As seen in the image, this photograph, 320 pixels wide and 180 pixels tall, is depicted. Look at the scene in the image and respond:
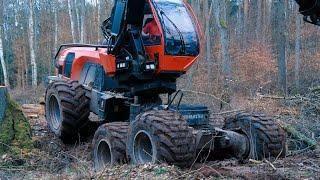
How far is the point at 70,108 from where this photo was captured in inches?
392

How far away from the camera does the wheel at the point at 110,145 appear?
26.1 ft

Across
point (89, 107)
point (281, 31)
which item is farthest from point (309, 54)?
point (89, 107)

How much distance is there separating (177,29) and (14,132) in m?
3.79

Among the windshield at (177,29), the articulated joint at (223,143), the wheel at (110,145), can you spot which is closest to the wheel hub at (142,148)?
the wheel at (110,145)

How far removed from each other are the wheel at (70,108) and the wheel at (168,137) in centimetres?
288

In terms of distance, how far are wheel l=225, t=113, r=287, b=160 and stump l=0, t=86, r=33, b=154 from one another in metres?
4.21

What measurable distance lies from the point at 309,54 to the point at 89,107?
2097 cm

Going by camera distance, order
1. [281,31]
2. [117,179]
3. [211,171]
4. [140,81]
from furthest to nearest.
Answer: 1. [281,31]
2. [140,81]
3. [211,171]
4. [117,179]

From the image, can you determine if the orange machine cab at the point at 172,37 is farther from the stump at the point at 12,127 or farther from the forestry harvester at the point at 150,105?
the stump at the point at 12,127

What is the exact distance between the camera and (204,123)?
27.5ft

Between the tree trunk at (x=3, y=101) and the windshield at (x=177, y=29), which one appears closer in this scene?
the windshield at (x=177, y=29)

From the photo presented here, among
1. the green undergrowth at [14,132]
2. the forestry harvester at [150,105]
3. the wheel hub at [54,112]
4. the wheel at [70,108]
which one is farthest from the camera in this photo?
the wheel hub at [54,112]

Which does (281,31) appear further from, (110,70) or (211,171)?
(211,171)

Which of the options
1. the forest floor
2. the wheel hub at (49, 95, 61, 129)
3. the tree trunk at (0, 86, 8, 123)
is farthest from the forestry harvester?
the tree trunk at (0, 86, 8, 123)
